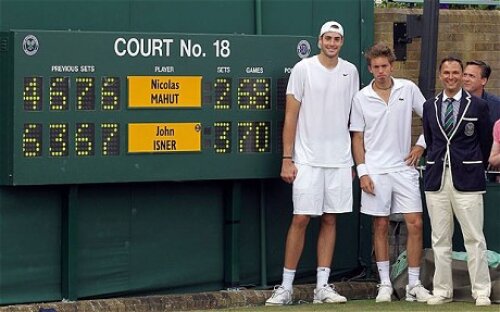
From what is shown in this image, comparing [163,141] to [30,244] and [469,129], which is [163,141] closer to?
[30,244]

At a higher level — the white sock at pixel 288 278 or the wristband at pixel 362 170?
the wristband at pixel 362 170

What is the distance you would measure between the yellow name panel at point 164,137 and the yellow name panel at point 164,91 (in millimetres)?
156

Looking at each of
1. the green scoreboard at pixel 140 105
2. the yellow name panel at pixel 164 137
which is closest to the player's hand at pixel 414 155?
the green scoreboard at pixel 140 105

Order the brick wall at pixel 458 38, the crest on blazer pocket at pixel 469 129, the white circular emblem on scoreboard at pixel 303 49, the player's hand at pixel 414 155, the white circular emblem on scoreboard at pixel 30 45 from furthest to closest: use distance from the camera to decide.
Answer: the brick wall at pixel 458 38, the white circular emblem on scoreboard at pixel 303 49, the player's hand at pixel 414 155, the crest on blazer pocket at pixel 469 129, the white circular emblem on scoreboard at pixel 30 45

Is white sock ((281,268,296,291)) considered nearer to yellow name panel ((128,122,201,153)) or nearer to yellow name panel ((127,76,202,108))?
yellow name panel ((128,122,201,153))

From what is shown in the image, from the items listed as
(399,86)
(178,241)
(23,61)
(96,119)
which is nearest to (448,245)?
(399,86)

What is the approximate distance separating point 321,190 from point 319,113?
0.61 meters

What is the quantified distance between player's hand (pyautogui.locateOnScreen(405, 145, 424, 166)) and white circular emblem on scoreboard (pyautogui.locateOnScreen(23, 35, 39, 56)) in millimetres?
3129

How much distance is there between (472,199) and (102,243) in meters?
2.93

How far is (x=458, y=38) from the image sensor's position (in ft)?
39.9

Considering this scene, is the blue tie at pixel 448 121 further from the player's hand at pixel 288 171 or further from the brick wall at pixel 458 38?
the brick wall at pixel 458 38

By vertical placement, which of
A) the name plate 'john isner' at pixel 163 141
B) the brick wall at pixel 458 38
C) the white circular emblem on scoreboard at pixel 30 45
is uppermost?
the brick wall at pixel 458 38

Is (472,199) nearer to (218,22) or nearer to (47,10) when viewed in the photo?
(218,22)

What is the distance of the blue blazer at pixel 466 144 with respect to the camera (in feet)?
31.8
